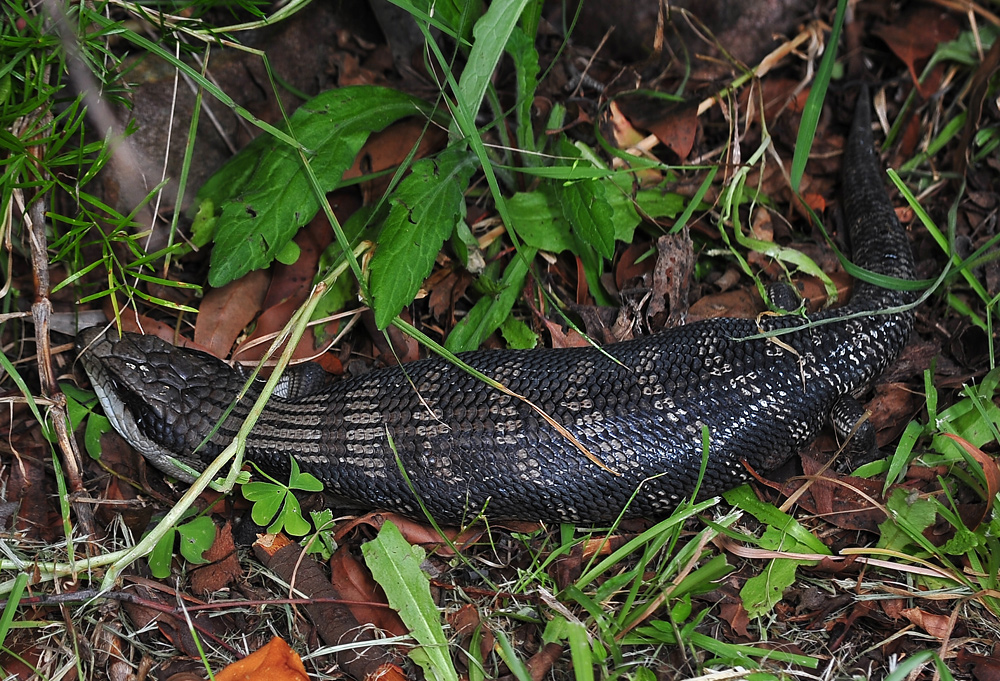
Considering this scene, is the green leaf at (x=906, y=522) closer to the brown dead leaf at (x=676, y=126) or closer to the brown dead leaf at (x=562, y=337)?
the brown dead leaf at (x=562, y=337)

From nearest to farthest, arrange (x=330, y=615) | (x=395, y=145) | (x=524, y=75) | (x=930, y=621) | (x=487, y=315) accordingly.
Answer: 1. (x=930, y=621)
2. (x=330, y=615)
3. (x=524, y=75)
4. (x=487, y=315)
5. (x=395, y=145)

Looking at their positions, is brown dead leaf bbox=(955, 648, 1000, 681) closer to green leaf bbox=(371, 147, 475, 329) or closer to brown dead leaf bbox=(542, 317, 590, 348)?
brown dead leaf bbox=(542, 317, 590, 348)

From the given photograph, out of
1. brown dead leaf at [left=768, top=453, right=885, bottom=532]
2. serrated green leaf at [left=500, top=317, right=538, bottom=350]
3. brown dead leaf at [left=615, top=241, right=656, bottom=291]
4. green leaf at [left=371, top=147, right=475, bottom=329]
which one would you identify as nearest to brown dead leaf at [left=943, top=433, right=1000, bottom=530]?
brown dead leaf at [left=768, top=453, right=885, bottom=532]

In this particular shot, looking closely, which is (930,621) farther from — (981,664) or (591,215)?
(591,215)

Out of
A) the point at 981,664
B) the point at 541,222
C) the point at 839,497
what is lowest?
the point at 981,664

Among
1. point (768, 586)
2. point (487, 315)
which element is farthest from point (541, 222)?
point (768, 586)

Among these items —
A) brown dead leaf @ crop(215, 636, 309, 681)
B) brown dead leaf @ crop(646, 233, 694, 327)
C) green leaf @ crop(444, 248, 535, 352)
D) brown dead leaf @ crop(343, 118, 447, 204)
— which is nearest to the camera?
brown dead leaf @ crop(215, 636, 309, 681)

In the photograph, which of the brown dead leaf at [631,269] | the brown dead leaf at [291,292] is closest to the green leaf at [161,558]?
the brown dead leaf at [291,292]
